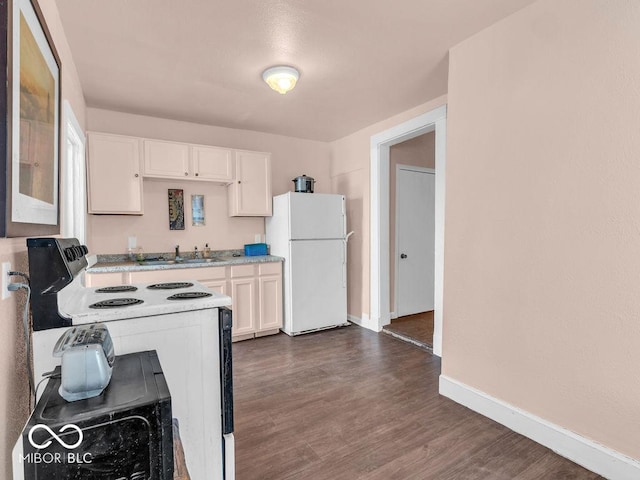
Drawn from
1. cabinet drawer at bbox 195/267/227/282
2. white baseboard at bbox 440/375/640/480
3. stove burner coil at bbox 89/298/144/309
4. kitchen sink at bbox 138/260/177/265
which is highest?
kitchen sink at bbox 138/260/177/265

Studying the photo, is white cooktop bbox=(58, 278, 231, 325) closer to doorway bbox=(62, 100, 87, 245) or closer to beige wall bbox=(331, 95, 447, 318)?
doorway bbox=(62, 100, 87, 245)

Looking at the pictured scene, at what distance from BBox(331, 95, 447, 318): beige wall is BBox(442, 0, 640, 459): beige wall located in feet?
5.92

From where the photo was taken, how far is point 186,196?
3916mm

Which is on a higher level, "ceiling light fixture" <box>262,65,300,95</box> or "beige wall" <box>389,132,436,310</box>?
"ceiling light fixture" <box>262,65,300,95</box>

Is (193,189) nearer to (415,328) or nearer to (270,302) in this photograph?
(270,302)

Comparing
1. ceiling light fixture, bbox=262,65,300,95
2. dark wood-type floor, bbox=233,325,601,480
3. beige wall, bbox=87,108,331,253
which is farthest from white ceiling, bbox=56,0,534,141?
dark wood-type floor, bbox=233,325,601,480

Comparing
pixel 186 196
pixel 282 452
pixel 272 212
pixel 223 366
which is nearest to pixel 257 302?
pixel 272 212

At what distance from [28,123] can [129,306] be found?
2.42 ft

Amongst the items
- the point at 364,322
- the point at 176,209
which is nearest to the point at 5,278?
the point at 176,209

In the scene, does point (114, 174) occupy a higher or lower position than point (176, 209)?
higher

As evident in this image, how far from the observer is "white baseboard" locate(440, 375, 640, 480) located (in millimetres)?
1620

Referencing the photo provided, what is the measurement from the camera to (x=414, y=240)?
4562 mm

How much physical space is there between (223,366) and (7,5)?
139 cm

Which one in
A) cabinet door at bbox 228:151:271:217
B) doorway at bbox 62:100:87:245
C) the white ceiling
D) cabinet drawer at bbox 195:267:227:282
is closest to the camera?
the white ceiling
